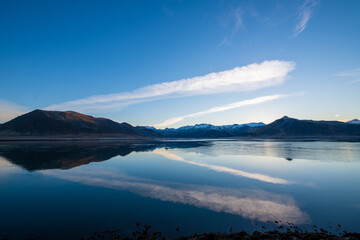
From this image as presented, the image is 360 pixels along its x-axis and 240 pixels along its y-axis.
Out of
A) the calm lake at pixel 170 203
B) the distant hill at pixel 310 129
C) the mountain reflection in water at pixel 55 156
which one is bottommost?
the calm lake at pixel 170 203

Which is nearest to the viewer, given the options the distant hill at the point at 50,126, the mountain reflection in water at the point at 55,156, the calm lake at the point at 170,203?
the calm lake at the point at 170,203

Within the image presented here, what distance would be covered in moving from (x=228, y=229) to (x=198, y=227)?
121cm

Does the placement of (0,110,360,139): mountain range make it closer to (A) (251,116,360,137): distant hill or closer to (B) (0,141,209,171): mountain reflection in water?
(A) (251,116,360,137): distant hill

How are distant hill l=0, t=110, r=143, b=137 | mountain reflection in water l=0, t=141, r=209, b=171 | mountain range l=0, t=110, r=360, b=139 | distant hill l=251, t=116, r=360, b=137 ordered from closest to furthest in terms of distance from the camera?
mountain reflection in water l=0, t=141, r=209, b=171 → distant hill l=0, t=110, r=143, b=137 → mountain range l=0, t=110, r=360, b=139 → distant hill l=251, t=116, r=360, b=137

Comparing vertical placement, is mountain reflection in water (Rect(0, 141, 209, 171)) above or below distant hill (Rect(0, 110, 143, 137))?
below

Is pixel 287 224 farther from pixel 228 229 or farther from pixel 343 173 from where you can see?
pixel 343 173

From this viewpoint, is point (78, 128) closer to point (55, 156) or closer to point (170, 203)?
point (55, 156)

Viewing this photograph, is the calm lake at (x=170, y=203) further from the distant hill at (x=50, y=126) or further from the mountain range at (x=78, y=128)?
the distant hill at (x=50, y=126)

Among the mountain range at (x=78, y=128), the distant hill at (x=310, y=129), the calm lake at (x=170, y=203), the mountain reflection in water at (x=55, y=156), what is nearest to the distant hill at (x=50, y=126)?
the mountain range at (x=78, y=128)

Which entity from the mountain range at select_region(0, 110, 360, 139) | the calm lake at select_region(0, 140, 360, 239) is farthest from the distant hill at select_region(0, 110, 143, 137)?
the calm lake at select_region(0, 140, 360, 239)

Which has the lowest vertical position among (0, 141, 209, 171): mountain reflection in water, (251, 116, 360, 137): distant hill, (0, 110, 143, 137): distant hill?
(0, 141, 209, 171): mountain reflection in water

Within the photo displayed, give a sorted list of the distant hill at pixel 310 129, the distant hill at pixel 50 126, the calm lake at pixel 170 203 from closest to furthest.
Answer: the calm lake at pixel 170 203 → the distant hill at pixel 50 126 → the distant hill at pixel 310 129

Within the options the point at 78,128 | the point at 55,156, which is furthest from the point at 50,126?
the point at 55,156

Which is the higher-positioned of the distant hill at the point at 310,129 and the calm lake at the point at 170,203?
the distant hill at the point at 310,129
